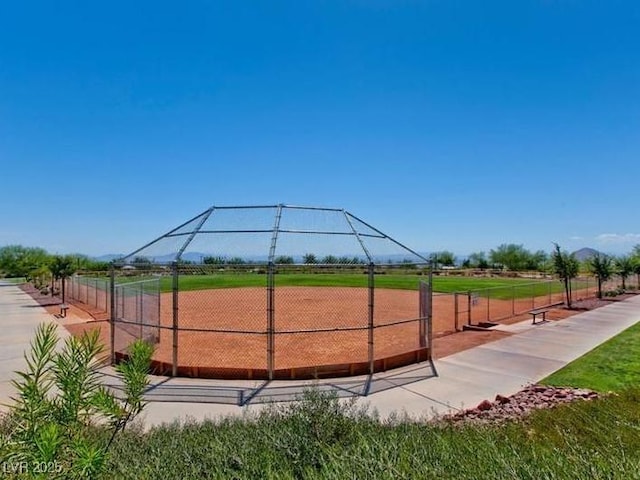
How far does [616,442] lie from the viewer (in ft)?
13.0

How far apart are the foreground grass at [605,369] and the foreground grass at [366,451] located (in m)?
3.41

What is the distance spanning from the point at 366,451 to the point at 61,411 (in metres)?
1.85

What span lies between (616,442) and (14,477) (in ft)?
15.2

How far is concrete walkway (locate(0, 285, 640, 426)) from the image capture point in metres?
7.92

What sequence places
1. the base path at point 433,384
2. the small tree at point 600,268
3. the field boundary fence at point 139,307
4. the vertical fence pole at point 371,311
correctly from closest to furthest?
the base path at point 433,384
the vertical fence pole at point 371,311
the field boundary fence at point 139,307
the small tree at point 600,268

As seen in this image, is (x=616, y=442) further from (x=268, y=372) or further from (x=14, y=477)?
(x=268, y=372)

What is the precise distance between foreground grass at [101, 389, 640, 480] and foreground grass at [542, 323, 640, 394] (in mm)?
3411

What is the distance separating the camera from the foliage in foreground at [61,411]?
202cm

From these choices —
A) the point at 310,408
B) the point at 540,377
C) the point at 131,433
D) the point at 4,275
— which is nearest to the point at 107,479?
the point at 131,433

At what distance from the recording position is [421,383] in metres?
9.34

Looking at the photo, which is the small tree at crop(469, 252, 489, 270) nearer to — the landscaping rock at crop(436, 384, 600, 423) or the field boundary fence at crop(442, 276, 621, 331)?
the field boundary fence at crop(442, 276, 621, 331)

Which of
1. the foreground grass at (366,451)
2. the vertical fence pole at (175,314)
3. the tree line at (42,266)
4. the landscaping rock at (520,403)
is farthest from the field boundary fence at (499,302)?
the tree line at (42,266)

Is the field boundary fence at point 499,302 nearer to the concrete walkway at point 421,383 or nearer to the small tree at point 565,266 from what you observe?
the small tree at point 565,266

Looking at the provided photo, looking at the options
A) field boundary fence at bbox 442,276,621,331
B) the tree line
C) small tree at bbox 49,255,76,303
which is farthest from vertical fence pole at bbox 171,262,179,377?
small tree at bbox 49,255,76,303
